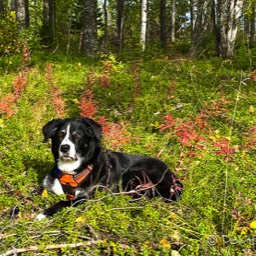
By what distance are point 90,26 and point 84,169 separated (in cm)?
901

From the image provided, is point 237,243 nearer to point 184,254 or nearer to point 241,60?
point 184,254

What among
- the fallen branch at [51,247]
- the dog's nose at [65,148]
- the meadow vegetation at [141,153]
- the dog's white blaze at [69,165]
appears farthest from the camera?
the dog's white blaze at [69,165]

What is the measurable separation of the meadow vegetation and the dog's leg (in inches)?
4.4

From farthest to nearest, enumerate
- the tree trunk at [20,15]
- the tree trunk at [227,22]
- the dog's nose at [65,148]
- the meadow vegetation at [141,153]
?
the tree trunk at [20,15]
the tree trunk at [227,22]
the dog's nose at [65,148]
the meadow vegetation at [141,153]

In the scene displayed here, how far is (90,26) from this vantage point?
13070mm

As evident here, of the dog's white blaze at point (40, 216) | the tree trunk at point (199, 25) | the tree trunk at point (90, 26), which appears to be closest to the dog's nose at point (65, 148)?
the dog's white blaze at point (40, 216)

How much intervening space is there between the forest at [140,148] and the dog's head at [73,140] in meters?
0.45

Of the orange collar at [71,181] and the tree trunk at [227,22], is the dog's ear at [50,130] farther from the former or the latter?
the tree trunk at [227,22]

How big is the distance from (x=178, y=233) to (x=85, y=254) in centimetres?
86

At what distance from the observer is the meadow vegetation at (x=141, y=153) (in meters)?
3.64

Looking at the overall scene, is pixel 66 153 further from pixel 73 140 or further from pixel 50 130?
pixel 50 130

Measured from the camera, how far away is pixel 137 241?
3.64 meters

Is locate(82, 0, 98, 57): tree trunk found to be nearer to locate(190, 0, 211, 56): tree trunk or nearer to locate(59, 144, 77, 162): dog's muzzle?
locate(190, 0, 211, 56): tree trunk

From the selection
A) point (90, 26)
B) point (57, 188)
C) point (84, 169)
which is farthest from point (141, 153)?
point (90, 26)
